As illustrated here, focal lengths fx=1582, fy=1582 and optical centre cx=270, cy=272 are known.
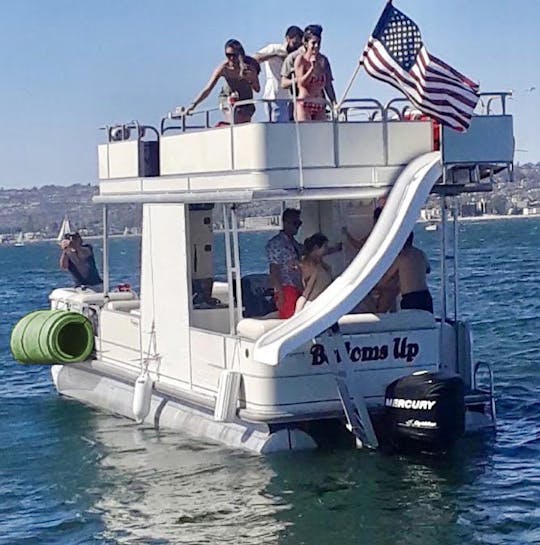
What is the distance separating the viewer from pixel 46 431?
1902 centimetres

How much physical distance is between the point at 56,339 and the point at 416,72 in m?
6.81

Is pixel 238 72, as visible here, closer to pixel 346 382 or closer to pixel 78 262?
pixel 346 382

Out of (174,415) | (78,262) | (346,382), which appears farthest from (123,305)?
(346,382)

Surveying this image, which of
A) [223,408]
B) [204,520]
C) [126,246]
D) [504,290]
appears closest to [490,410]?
[223,408]

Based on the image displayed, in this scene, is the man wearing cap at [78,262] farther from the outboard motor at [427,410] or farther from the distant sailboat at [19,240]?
the distant sailboat at [19,240]

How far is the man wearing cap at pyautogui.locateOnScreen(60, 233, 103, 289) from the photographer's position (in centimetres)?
2245

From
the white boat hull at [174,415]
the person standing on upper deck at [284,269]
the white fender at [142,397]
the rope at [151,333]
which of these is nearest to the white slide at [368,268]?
the person standing on upper deck at [284,269]

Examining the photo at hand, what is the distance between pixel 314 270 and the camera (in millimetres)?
15945

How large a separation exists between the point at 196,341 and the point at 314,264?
1718 millimetres

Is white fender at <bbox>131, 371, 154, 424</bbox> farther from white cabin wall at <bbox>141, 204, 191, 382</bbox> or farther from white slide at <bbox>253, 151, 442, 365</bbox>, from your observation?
white slide at <bbox>253, 151, 442, 365</bbox>

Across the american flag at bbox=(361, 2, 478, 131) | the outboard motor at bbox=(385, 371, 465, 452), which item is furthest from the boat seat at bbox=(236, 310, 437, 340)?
the american flag at bbox=(361, 2, 478, 131)

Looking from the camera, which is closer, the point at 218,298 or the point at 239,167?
the point at 239,167

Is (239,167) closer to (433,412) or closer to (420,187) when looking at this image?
(420,187)

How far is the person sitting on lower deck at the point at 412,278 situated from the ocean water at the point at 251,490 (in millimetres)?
1532
